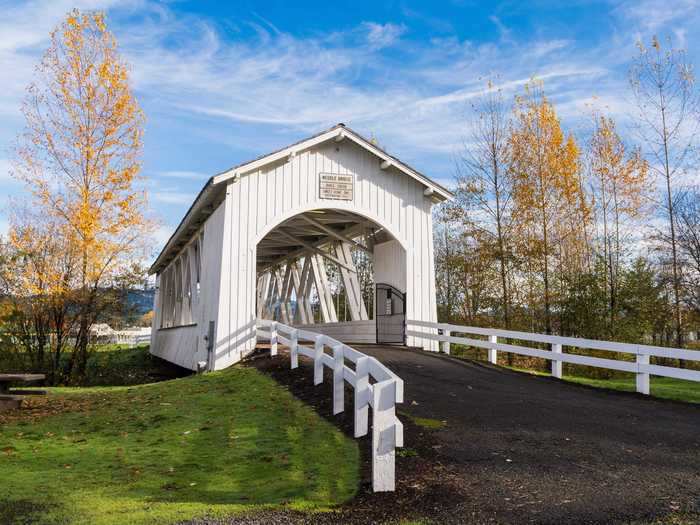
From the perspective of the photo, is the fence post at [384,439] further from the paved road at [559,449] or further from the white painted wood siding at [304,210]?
the white painted wood siding at [304,210]

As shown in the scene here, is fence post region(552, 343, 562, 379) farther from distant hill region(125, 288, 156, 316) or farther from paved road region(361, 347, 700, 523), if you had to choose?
distant hill region(125, 288, 156, 316)

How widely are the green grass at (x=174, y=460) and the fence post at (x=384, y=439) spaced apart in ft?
0.97

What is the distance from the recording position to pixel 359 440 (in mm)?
6777

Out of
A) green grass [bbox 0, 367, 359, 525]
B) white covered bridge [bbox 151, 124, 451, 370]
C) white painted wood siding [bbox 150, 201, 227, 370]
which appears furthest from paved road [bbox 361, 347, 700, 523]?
white painted wood siding [bbox 150, 201, 227, 370]

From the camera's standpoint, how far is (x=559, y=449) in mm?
6230

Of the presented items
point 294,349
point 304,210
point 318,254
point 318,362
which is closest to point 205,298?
point 304,210

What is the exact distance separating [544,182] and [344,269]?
805 cm

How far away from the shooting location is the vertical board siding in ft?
47.5

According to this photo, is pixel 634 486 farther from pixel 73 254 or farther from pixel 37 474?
pixel 73 254

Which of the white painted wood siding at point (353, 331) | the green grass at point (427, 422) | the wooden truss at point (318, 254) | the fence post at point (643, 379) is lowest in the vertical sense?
the green grass at point (427, 422)

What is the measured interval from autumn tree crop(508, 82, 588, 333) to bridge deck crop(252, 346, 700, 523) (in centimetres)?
1303

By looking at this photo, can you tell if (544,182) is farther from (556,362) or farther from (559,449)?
(559,449)

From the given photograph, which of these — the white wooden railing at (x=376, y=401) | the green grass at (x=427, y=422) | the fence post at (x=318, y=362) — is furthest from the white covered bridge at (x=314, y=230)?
the green grass at (x=427, y=422)

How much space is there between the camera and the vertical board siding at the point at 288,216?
1448 cm
